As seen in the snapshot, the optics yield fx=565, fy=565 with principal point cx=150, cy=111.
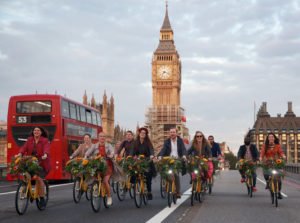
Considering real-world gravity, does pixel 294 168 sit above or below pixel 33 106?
below

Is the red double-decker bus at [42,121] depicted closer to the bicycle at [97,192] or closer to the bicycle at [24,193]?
the bicycle at [97,192]

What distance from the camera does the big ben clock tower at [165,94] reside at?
159875 mm

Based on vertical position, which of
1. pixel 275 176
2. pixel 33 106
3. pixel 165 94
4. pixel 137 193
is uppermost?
pixel 165 94

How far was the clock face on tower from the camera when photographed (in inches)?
6462

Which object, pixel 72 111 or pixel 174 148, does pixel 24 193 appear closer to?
pixel 174 148

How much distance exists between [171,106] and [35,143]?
150279 millimetres

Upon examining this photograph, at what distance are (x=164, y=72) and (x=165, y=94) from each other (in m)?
6.44

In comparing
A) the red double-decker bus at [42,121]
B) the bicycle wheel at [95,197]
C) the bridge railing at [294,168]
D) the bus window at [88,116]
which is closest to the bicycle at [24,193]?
the bicycle wheel at [95,197]

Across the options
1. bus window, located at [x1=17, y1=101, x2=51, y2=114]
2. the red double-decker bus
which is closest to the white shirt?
the red double-decker bus

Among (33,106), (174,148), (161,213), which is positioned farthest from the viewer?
(33,106)

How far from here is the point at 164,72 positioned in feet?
538

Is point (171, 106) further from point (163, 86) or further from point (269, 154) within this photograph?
point (269, 154)

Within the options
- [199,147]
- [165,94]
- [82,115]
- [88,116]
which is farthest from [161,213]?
[165,94]

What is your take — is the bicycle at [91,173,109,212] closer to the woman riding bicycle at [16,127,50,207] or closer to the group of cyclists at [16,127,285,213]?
the group of cyclists at [16,127,285,213]
